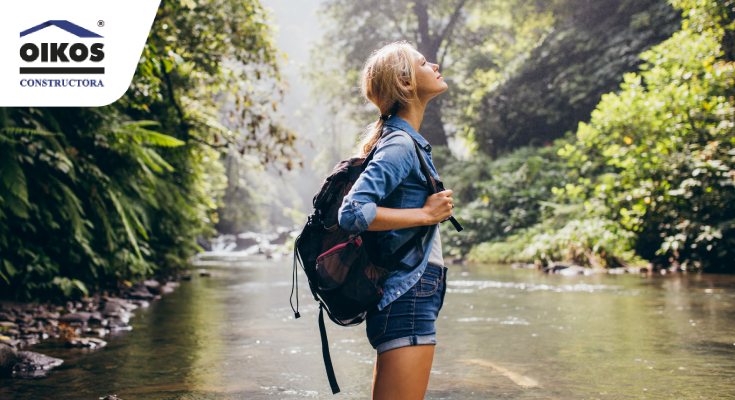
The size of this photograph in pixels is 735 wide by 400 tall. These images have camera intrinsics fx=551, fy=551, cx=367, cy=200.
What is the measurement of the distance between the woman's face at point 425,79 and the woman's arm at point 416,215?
15.9 inches

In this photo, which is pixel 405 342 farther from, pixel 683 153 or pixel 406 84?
pixel 683 153

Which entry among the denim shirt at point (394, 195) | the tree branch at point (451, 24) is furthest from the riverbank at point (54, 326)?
the tree branch at point (451, 24)

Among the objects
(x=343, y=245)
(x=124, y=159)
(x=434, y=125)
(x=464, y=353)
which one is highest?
(x=434, y=125)

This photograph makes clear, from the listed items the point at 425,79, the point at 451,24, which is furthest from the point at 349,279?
the point at 451,24

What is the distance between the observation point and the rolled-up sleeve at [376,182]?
1.73 meters

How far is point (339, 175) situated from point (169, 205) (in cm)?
739

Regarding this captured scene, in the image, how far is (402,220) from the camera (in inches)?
72.5

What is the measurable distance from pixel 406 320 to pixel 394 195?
432mm

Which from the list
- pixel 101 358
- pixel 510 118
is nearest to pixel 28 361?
pixel 101 358

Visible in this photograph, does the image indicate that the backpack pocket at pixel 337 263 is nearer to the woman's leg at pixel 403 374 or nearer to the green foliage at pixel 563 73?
the woman's leg at pixel 403 374

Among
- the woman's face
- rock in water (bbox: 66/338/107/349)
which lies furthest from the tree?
the woman's face

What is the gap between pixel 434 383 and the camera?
3.47 meters

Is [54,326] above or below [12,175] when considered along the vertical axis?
below

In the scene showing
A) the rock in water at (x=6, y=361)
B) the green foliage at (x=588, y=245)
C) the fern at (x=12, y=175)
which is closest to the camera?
the rock in water at (x=6, y=361)
